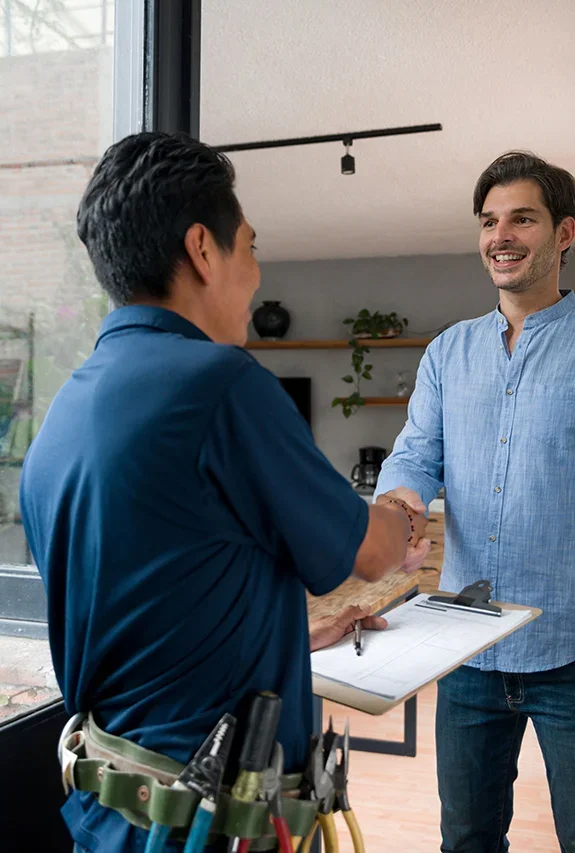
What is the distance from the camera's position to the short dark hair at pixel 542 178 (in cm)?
163

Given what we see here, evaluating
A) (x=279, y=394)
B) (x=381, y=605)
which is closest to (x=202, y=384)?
(x=279, y=394)

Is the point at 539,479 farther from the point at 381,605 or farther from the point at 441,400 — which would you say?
the point at 381,605

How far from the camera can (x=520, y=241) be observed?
63.0 inches

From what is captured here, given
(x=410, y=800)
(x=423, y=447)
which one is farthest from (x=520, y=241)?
(x=410, y=800)

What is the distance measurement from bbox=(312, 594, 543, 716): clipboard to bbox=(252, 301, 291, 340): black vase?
5.80 meters

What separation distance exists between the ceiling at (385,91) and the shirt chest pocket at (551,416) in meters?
1.84

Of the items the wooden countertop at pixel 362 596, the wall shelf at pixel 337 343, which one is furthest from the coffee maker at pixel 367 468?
the wooden countertop at pixel 362 596

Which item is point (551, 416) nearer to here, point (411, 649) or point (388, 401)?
point (411, 649)

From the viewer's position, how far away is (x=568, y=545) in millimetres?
1535

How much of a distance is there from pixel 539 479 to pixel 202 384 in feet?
3.18

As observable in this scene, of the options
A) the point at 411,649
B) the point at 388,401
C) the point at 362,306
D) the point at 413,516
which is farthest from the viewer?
the point at 362,306

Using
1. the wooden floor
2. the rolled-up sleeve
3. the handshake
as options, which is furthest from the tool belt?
the wooden floor

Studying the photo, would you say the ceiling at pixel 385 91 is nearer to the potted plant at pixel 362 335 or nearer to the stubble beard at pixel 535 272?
the potted plant at pixel 362 335

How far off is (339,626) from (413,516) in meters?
0.35
